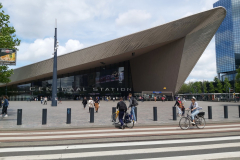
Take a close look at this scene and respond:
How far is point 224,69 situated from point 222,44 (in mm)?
14606

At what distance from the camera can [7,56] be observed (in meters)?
10.9

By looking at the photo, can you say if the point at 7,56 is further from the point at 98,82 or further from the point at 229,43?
the point at 229,43

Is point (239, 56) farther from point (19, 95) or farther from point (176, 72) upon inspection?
point (19, 95)

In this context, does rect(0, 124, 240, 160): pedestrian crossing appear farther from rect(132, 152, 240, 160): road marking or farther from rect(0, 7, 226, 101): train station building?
rect(0, 7, 226, 101): train station building

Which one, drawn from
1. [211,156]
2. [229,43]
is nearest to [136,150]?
[211,156]

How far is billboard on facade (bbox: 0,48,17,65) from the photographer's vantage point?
10.2 m

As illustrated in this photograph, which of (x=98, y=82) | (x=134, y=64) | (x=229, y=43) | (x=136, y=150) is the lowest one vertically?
(x=136, y=150)

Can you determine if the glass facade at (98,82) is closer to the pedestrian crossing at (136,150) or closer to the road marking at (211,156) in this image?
the pedestrian crossing at (136,150)

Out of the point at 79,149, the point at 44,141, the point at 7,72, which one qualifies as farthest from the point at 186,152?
the point at 7,72

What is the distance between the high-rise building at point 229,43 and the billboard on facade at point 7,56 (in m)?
108

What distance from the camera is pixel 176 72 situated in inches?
1577

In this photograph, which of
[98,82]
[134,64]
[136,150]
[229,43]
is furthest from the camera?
[229,43]

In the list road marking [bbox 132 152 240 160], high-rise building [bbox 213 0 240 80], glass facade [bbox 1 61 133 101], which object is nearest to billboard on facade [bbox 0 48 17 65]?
road marking [bbox 132 152 240 160]

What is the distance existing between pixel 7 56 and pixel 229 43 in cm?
Result: 11669
